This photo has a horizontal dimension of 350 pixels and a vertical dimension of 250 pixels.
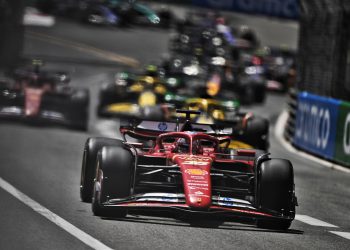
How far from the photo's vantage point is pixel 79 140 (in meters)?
23.7

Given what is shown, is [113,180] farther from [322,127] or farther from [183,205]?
[322,127]

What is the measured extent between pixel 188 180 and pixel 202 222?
676 millimetres

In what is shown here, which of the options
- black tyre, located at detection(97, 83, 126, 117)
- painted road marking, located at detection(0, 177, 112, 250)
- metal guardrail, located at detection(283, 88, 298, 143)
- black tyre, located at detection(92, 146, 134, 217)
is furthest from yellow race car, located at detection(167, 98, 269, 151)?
black tyre, located at detection(92, 146, 134, 217)

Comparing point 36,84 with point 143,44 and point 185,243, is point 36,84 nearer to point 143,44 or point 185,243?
point 185,243

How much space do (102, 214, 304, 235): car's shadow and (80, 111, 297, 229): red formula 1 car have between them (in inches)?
4.8

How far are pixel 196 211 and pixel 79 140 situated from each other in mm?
12198

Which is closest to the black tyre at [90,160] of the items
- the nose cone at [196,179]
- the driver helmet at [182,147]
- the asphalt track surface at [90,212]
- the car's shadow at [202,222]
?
the asphalt track surface at [90,212]

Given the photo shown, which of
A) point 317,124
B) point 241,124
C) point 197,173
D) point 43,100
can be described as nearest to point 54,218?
point 197,173

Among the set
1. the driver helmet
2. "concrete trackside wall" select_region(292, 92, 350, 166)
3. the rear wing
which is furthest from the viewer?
"concrete trackside wall" select_region(292, 92, 350, 166)

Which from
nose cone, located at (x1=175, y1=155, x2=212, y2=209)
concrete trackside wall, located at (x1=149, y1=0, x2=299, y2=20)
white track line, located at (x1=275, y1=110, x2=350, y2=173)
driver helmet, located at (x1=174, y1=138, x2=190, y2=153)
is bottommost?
white track line, located at (x1=275, y1=110, x2=350, y2=173)

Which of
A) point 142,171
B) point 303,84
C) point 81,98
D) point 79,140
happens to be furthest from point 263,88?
point 142,171

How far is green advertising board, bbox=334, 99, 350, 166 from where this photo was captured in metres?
20.8

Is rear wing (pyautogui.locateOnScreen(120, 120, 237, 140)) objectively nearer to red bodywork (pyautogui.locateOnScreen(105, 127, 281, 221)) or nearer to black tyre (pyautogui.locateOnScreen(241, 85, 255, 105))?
red bodywork (pyautogui.locateOnScreen(105, 127, 281, 221))

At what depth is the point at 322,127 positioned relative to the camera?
22609 millimetres
